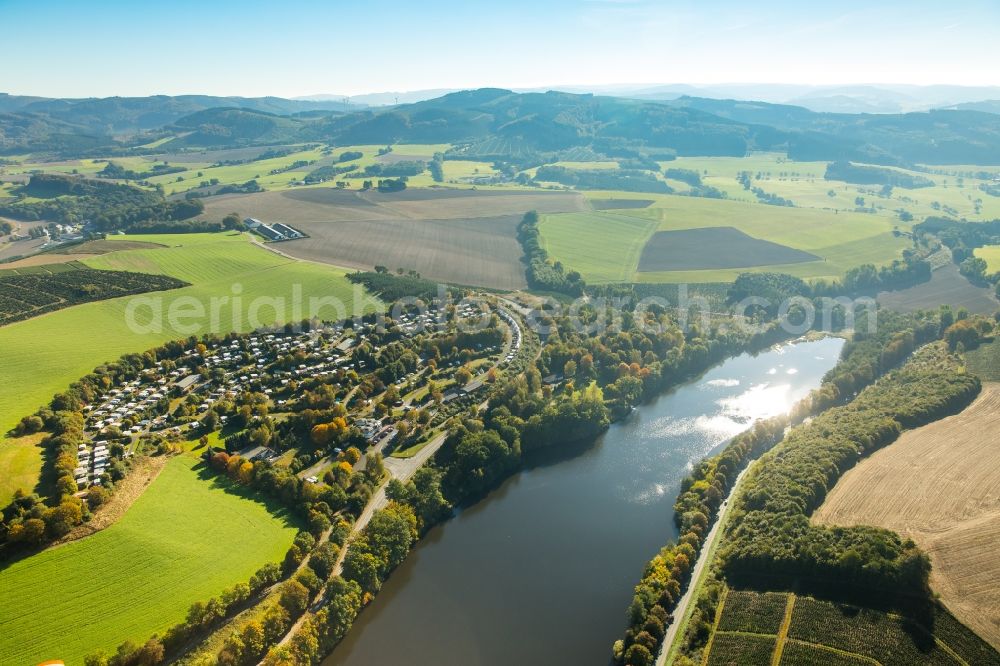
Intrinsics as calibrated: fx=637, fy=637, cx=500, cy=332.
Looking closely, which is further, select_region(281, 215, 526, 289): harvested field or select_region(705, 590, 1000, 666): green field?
select_region(281, 215, 526, 289): harvested field

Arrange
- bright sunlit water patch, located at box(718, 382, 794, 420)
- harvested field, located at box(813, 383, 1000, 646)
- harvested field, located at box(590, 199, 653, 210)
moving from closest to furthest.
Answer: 1. harvested field, located at box(813, 383, 1000, 646)
2. bright sunlit water patch, located at box(718, 382, 794, 420)
3. harvested field, located at box(590, 199, 653, 210)

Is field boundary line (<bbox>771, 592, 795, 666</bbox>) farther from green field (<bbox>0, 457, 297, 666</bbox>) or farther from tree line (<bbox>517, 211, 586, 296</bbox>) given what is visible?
tree line (<bbox>517, 211, 586, 296</bbox>)

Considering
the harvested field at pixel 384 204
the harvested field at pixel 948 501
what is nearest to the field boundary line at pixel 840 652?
the harvested field at pixel 948 501

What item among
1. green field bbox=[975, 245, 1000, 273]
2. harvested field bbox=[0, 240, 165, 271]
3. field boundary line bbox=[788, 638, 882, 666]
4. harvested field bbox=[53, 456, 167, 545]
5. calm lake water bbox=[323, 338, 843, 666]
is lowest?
calm lake water bbox=[323, 338, 843, 666]

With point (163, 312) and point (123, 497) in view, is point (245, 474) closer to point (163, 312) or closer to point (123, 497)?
point (123, 497)

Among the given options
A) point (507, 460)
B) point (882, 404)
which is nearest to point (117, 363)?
point (507, 460)

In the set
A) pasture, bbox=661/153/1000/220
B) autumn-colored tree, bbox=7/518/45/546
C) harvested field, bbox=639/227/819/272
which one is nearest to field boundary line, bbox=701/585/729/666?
autumn-colored tree, bbox=7/518/45/546

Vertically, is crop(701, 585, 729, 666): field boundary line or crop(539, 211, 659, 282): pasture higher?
crop(539, 211, 659, 282): pasture

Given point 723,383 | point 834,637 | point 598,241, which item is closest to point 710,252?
point 598,241
